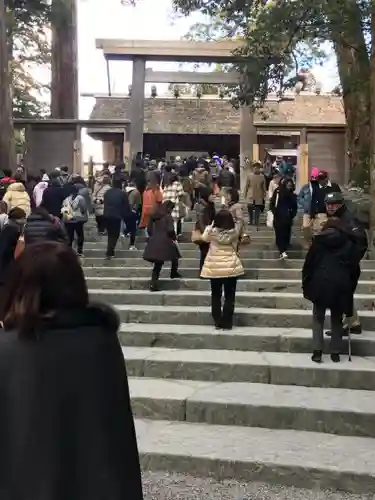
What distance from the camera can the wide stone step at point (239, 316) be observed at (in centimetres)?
736

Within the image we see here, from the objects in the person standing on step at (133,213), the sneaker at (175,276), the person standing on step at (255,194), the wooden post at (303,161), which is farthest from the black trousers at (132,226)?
the wooden post at (303,161)

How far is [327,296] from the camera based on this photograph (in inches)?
237

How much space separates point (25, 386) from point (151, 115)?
24.8m

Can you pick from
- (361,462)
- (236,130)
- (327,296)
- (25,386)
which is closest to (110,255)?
(327,296)

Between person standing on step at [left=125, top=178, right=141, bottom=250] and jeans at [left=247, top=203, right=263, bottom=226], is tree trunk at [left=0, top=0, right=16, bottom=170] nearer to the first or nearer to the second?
person standing on step at [left=125, top=178, right=141, bottom=250]

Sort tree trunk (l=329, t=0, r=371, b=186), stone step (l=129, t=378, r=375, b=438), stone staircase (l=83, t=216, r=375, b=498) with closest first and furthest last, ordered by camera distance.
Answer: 1. stone staircase (l=83, t=216, r=375, b=498)
2. stone step (l=129, t=378, r=375, b=438)
3. tree trunk (l=329, t=0, r=371, b=186)

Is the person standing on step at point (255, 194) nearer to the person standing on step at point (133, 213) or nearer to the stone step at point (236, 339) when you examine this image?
the person standing on step at point (133, 213)

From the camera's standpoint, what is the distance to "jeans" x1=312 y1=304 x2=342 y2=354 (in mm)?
6152

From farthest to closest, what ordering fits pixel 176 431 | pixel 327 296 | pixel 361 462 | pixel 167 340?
pixel 167 340 → pixel 327 296 → pixel 176 431 → pixel 361 462

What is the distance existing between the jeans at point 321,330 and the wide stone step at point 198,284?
98.5 inches

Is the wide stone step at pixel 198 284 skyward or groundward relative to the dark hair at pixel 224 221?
groundward

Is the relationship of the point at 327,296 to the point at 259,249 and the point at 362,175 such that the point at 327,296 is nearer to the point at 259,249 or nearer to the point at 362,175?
the point at 259,249

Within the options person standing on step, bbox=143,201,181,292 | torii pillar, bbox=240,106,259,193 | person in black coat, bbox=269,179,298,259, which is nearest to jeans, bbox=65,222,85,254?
person standing on step, bbox=143,201,181,292

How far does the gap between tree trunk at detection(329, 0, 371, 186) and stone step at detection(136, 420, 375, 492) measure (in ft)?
25.8
